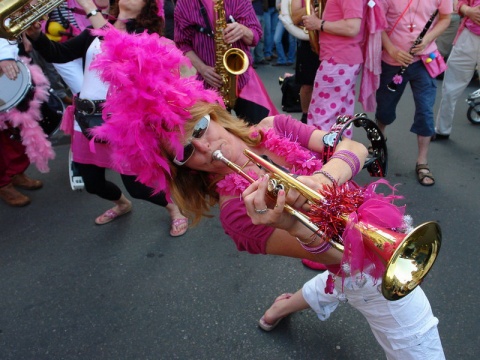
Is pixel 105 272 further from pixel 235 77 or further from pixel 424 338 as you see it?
pixel 424 338

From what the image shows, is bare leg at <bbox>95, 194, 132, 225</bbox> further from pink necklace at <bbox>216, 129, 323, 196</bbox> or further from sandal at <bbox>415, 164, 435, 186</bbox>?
sandal at <bbox>415, 164, 435, 186</bbox>

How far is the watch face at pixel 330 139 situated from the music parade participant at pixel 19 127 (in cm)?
245

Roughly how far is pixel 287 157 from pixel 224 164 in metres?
0.31

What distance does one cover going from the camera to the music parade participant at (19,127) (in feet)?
9.62

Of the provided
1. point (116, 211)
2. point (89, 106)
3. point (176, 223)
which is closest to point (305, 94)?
point (176, 223)

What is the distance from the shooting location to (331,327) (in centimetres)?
213

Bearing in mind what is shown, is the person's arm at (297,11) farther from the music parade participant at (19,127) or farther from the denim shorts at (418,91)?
the music parade participant at (19,127)

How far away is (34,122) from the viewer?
3217 millimetres

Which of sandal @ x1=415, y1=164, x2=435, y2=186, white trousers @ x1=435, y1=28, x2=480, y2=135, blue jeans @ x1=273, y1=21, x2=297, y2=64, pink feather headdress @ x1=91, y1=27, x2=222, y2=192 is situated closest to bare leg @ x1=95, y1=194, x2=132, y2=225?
pink feather headdress @ x1=91, y1=27, x2=222, y2=192

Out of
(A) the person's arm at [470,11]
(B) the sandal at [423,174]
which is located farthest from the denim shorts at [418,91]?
(A) the person's arm at [470,11]

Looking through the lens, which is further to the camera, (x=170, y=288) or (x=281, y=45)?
(x=281, y=45)

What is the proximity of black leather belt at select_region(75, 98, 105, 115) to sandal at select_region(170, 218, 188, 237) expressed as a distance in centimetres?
109

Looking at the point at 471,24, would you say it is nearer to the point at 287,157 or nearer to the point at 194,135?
the point at 287,157

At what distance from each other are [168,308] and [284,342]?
76cm
